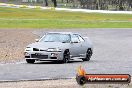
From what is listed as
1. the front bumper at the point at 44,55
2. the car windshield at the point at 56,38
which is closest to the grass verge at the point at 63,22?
the car windshield at the point at 56,38

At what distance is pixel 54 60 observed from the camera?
22.7 meters

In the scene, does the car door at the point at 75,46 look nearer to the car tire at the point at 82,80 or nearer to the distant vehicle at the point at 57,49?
the distant vehicle at the point at 57,49

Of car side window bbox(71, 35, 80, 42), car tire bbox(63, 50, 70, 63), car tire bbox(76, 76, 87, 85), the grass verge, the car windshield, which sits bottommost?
the grass verge

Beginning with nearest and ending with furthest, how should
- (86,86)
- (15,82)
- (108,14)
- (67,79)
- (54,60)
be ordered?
(86,86) < (15,82) < (67,79) < (54,60) < (108,14)

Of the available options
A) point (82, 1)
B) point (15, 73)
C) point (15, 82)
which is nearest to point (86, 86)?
point (15, 82)

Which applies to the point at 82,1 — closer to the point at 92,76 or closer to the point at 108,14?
the point at 108,14

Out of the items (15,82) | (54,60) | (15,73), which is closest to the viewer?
(15,82)

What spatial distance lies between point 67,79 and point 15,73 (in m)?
2.36

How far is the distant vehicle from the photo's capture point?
22359mm

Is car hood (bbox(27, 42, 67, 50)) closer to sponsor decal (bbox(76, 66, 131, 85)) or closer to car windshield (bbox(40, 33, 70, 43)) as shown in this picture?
car windshield (bbox(40, 33, 70, 43))

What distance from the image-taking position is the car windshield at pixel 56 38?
2342 cm

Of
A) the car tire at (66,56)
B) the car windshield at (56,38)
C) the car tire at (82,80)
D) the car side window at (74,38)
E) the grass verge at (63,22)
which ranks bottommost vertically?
the grass verge at (63,22)

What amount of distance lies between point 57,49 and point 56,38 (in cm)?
119

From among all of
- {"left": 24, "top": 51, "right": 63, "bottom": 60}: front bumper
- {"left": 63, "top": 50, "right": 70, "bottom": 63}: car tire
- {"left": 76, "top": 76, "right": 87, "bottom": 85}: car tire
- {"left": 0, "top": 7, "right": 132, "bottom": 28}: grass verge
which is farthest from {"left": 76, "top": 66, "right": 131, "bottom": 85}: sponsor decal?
{"left": 0, "top": 7, "right": 132, "bottom": 28}: grass verge
